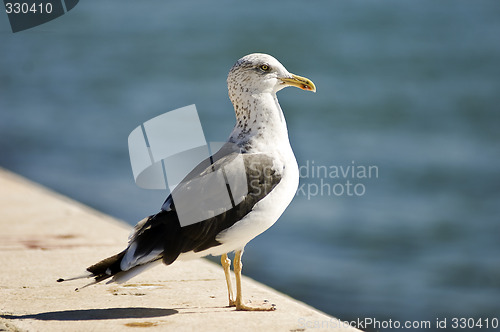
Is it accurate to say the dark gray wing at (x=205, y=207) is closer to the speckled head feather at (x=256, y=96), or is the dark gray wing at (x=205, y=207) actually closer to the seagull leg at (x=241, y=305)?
the speckled head feather at (x=256, y=96)

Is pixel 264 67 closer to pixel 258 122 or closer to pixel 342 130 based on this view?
pixel 258 122

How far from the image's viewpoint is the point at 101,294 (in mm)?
4207

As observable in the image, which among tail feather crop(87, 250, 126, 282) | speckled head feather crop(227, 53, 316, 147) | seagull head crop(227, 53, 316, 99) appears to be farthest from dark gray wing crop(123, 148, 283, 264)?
seagull head crop(227, 53, 316, 99)

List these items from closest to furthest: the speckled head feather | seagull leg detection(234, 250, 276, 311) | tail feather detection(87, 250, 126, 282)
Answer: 1. tail feather detection(87, 250, 126, 282)
2. seagull leg detection(234, 250, 276, 311)
3. the speckled head feather

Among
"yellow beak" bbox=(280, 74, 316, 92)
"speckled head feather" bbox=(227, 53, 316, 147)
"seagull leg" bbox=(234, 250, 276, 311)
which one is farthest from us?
"yellow beak" bbox=(280, 74, 316, 92)

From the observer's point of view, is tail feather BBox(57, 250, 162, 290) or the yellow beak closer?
tail feather BBox(57, 250, 162, 290)

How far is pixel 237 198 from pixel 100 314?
88 centimetres

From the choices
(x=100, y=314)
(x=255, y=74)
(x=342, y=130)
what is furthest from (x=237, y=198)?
(x=342, y=130)

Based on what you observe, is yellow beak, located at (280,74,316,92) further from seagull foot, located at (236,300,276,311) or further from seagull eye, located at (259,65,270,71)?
seagull foot, located at (236,300,276,311)

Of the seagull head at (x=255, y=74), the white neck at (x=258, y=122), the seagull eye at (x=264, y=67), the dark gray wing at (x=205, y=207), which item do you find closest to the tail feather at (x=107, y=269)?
the dark gray wing at (x=205, y=207)

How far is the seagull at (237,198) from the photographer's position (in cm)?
364

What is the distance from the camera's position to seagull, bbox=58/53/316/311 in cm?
364

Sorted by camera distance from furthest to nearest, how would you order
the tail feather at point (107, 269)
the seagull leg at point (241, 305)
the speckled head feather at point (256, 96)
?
the speckled head feather at point (256, 96)
the seagull leg at point (241, 305)
the tail feather at point (107, 269)

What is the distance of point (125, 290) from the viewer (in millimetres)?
4289
